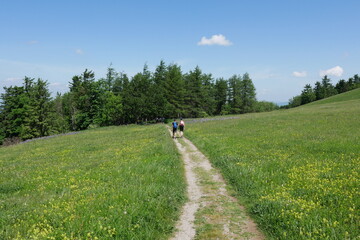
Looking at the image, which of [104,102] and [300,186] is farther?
[104,102]

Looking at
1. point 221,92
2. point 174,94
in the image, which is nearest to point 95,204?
point 174,94

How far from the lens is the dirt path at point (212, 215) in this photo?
6270 mm

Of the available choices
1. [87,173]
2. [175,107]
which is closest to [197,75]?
[175,107]

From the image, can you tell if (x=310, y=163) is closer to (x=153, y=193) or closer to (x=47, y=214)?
(x=153, y=193)

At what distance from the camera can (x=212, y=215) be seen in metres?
7.34

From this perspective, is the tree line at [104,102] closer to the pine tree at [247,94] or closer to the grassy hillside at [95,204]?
the pine tree at [247,94]

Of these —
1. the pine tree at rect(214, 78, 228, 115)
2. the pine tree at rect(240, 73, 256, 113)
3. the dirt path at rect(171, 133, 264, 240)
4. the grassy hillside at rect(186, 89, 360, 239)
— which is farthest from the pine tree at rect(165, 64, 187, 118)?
the dirt path at rect(171, 133, 264, 240)

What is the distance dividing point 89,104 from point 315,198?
6777 centimetres

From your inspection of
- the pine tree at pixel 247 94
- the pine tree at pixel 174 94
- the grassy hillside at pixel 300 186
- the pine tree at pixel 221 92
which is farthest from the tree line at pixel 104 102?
the grassy hillside at pixel 300 186

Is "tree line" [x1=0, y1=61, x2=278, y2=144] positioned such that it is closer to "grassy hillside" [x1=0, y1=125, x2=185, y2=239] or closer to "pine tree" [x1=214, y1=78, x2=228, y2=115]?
"pine tree" [x1=214, y1=78, x2=228, y2=115]

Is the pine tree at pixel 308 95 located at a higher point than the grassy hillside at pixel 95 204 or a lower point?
higher

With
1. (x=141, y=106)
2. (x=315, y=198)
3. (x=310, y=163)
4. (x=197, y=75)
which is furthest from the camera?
(x=197, y=75)

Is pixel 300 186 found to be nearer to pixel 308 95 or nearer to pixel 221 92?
pixel 221 92

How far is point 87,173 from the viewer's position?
1176cm
